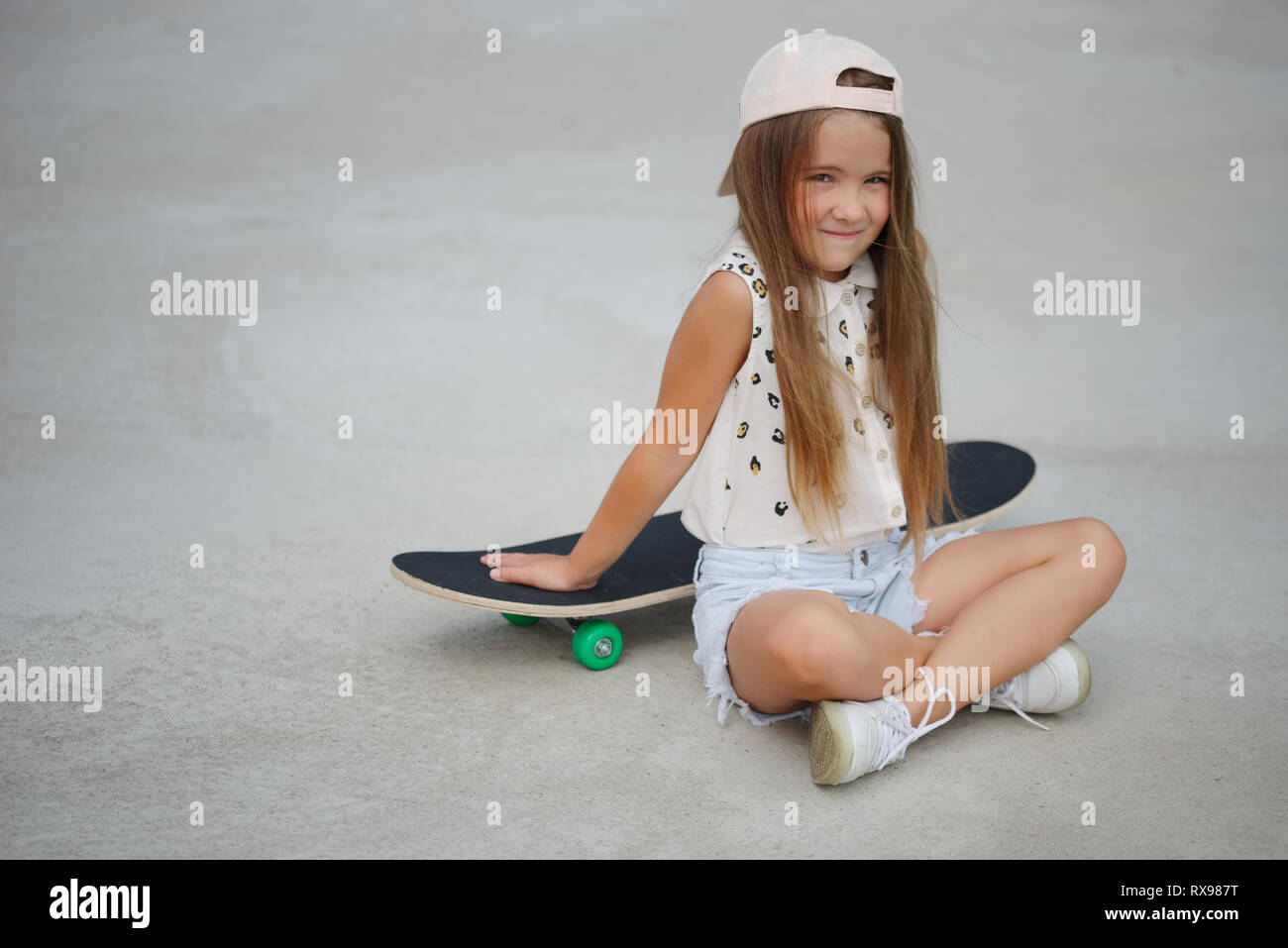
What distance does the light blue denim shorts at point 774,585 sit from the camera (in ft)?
6.59

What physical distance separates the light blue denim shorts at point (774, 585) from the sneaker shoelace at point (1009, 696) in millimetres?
149

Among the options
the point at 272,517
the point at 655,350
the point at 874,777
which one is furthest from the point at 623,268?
the point at 874,777

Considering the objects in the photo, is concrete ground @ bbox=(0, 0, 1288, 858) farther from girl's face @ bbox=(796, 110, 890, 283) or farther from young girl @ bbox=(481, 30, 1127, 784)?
A: girl's face @ bbox=(796, 110, 890, 283)

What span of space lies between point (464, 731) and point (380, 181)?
3844mm

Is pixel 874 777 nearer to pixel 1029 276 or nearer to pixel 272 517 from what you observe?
pixel 272 517

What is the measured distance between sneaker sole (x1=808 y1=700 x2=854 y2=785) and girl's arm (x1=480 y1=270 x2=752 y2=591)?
445 mm

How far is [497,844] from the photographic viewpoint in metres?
1.67

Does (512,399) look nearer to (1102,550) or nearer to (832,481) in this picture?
(832,481)

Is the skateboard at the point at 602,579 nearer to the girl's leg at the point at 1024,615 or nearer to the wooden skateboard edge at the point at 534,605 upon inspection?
the wooden skateboard edge at the point at 534,605

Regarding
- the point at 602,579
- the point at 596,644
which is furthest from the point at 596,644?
the point at 602,579

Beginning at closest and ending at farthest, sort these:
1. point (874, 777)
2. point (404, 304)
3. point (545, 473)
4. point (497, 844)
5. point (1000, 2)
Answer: point (497, 844)
point (874, 777)
point (545, 473)
point (404, 304)
point (1000, 2)

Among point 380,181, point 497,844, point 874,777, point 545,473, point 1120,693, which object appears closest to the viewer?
point 497,844

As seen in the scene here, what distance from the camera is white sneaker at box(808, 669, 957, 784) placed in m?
1.75

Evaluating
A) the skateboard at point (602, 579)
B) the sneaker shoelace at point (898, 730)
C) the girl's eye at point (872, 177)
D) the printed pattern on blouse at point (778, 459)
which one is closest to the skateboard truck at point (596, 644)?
the skateboard at point (602, 579)
